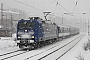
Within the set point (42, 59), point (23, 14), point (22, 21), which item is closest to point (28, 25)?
point (22, 21)

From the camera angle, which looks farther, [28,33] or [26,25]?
[26,25]

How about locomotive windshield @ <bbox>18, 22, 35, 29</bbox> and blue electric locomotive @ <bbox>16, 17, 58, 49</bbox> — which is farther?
locomotive windshield @ <bbox>18, 22, 35, 29</bbox>

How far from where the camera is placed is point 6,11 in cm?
11031

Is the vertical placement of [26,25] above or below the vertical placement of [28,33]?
above

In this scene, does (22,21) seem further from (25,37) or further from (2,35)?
(2,35)

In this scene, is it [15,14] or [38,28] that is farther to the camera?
[15,14]

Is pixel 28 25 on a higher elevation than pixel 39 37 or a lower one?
higher

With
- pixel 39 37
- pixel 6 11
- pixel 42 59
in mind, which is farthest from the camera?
pixel 6 11

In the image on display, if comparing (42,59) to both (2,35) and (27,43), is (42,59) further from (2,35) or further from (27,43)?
(2,35)

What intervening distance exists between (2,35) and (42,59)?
4129 centimetres

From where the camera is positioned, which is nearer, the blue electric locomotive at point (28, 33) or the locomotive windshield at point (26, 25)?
the blue electric locomotive at point (28, 33)

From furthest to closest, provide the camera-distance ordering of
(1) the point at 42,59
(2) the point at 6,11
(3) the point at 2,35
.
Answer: (2) the point at 6,11, (3) the point at 2,35, (1) the point at 42,59

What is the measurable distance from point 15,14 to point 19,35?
92507 mm

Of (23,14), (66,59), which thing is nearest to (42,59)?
(66,59)
